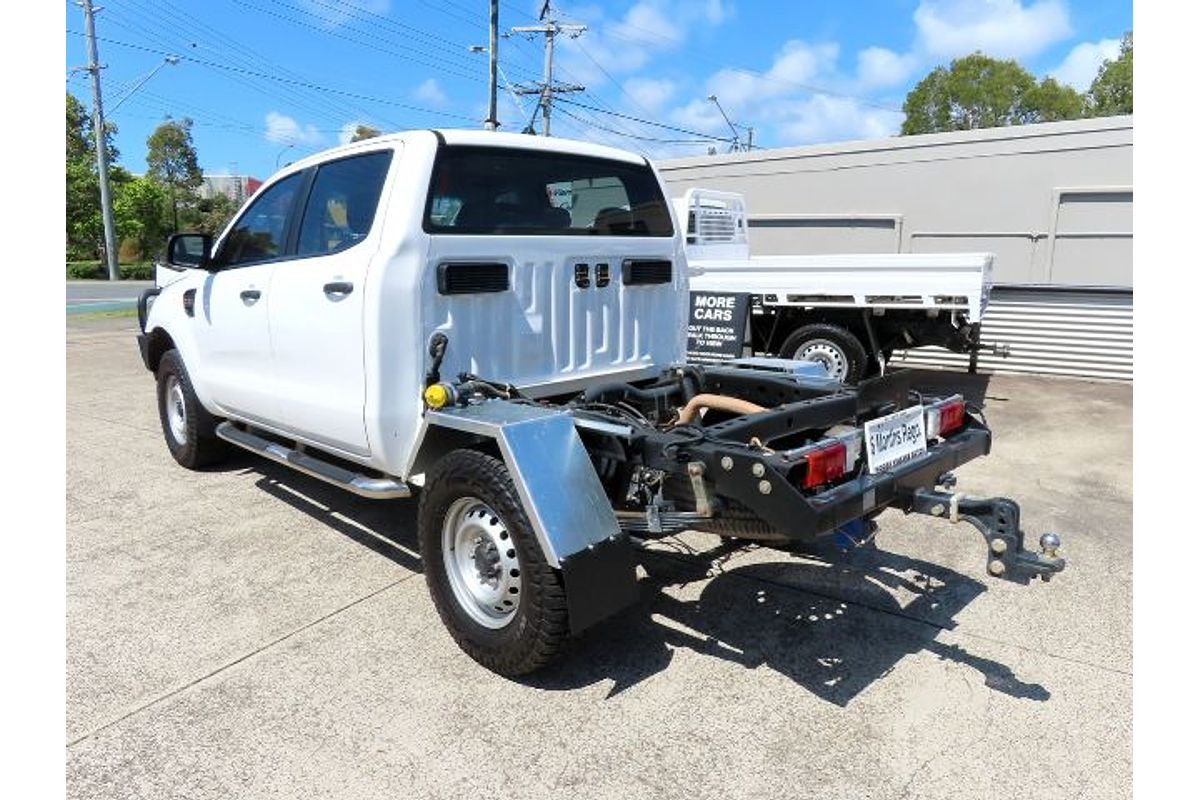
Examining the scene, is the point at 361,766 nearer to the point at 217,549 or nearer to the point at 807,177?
the point at 217,549

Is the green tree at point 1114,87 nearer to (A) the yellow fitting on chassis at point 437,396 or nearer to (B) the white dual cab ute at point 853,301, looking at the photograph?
(B) the white dual cab ute at point 853,301

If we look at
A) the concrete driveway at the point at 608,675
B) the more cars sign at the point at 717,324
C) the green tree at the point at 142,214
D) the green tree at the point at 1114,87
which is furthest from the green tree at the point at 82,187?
the green tree at the point at 1114,87

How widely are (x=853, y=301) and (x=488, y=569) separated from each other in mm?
6480

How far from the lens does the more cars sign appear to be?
9.30m

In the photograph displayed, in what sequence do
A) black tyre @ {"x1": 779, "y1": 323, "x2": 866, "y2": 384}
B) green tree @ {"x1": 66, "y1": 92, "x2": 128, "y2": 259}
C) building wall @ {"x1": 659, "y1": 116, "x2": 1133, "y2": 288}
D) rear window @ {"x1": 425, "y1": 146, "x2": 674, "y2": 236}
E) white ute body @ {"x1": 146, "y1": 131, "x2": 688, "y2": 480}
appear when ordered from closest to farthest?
1. white ute body @ {"x1": 146, "y1": 131, "x2": 688, "y2": 480}
2. rear window @ {"x1": 425, "y1": 146, "x2": 674, "y2": 236}
3. black tyre @ {"x1": 779, "y1": 323, "x2": 866, "y2": 384}
4. building wall @ {"x1": 659, "y1": 116, "x2": 1133, "y2": 288}
5. green tree @ {"x1": 66, "y1": 92, "x2": 128, "y2": 259}

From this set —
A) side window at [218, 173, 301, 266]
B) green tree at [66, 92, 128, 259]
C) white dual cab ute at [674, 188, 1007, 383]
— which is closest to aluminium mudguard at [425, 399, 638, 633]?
side window at [218, 173, 301, 266]

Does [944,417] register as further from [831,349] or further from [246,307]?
[831,349]

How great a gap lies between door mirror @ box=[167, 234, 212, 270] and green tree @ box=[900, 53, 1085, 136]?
56977 millimetres

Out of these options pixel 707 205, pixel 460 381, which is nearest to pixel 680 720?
pixel 460 381

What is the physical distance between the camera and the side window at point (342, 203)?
146 inches

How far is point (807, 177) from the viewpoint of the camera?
1561 centimetres

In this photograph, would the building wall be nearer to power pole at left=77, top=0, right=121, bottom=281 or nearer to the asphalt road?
the asphalt road

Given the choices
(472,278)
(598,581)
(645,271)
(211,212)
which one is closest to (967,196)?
(645,271)

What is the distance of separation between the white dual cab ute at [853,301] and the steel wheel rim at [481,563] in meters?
5.84
